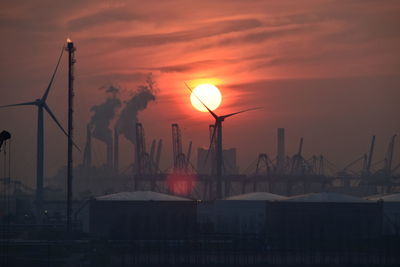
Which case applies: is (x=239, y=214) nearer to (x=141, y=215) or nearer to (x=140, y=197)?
(x=140, y=197)

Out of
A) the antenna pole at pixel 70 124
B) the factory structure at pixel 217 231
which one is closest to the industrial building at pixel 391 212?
the factory structure at pixel 217 231

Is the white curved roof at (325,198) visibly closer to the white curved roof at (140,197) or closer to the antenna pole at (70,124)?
the white curved roof at (140,197)

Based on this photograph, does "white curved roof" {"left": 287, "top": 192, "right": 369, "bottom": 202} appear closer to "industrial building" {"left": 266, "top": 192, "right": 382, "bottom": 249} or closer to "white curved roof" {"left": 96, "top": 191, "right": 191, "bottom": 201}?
"industrial building" {"left": 266, "top": 192, "right": 382, "bottom": 249}

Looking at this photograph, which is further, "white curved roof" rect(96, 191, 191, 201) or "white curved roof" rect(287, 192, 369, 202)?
"white curved roof" rect(96, 191, 191, 201)

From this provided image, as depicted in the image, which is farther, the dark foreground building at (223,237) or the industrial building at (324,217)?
the industrial building at (324,217)

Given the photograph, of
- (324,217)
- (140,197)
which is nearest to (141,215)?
(140,197)

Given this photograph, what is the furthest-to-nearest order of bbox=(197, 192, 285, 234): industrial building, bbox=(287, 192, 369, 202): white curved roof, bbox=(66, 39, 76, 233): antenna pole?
bbox=(197, 192, 285, 234): industrial building → bbox=(287, 192, 369, 202): white curved roof → bbox=(66, 39, 76, 233): antenna pole

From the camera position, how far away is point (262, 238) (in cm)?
8762

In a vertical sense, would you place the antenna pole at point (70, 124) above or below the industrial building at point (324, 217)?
above

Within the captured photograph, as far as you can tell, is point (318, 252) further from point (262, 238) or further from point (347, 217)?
point (347, 217)

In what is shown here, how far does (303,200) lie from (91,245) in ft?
97.5

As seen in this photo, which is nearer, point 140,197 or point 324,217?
point 324,217

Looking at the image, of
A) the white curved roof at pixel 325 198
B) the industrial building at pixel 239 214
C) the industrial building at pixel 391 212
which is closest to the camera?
the white curved roof at pixel 325 198

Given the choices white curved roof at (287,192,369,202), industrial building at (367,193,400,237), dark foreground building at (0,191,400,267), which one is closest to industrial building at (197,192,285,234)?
dark foreground building at (0,191,400,267)
